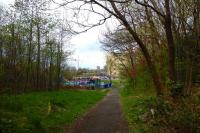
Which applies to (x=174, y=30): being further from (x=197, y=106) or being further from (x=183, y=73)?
(x=197, y=106)

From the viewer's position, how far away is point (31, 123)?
564 inches

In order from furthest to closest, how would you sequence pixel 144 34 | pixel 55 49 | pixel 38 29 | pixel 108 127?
pixel 55 49
pixel 38 29
pixel 144 34
pixel 108 127

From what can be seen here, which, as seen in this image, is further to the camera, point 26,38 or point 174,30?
point 26,38

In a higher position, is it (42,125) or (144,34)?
(144,34)

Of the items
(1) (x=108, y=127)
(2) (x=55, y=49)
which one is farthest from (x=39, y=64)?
(1) (x=108, y=127)

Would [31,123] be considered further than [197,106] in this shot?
Yes

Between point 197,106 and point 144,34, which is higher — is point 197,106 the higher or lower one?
the lower one

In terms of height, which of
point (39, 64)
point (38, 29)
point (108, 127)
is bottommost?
point (108, 127)

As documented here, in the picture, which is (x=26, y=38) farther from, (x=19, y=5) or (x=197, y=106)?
(x=197, y=106)

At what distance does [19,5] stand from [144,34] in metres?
15.5

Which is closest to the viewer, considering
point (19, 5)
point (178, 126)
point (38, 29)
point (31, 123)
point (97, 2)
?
point (178, 126)

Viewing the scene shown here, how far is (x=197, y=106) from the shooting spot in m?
10.3

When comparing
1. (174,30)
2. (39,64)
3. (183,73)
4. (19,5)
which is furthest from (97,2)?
(39,64)

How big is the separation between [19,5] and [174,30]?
18.8 metres
